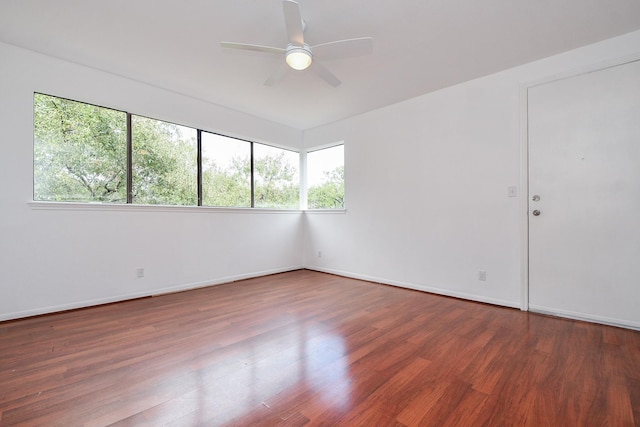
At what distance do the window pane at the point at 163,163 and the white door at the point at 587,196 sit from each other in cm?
412

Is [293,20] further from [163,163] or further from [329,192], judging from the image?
[329,192]

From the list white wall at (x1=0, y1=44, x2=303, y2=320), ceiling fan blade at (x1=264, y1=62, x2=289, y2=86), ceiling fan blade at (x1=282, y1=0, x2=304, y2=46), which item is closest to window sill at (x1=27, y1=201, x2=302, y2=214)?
white wall at (x1=0, y1=44, x2=303, y2=320)

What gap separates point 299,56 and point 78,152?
263 cm

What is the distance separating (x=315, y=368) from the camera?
1.76 m

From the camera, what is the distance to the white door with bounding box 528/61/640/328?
2.37m

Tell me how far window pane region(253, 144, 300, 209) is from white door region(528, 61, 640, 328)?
359cm

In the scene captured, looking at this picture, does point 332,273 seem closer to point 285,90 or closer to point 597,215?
point 285,90

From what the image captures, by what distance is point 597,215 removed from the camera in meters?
2.50

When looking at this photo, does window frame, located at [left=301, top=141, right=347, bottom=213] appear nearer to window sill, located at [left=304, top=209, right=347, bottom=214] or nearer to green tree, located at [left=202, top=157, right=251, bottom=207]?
window sill, located at [left=304, top=209, right=347, bottom=214]

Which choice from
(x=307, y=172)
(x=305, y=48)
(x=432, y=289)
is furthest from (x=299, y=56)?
(x=307, y=172)

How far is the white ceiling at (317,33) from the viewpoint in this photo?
207 centimetres

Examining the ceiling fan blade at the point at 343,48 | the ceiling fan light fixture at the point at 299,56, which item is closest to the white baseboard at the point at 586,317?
the ceiling fan blade at the point at 343,48

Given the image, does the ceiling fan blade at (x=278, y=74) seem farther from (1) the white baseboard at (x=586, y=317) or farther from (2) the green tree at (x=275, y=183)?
(1) the white baseboard at (x=586, y=317)

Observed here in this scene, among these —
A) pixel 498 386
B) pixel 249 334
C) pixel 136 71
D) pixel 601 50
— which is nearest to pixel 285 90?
pixel 136 71
